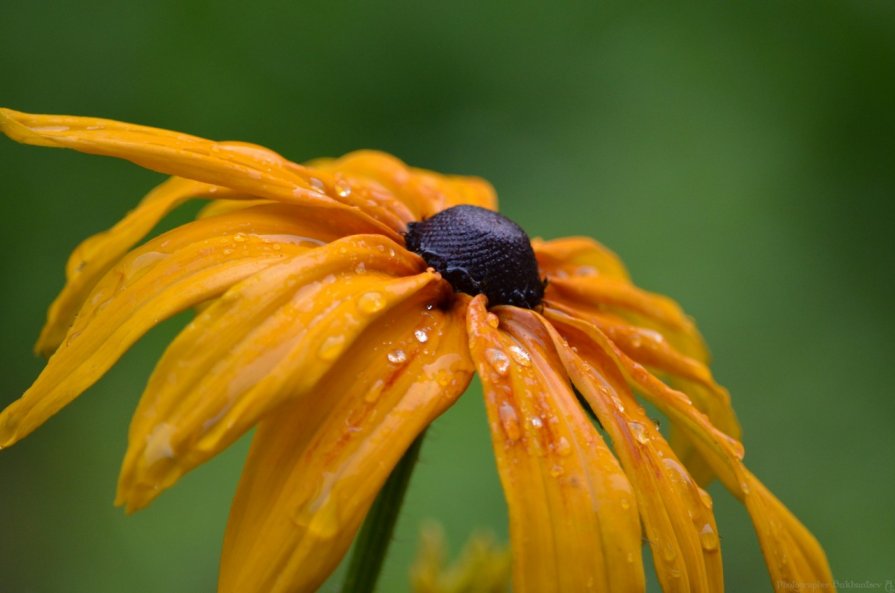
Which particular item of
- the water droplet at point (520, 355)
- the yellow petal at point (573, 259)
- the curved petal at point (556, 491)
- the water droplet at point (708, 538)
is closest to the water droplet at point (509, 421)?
the curved petal at point (556, 491)

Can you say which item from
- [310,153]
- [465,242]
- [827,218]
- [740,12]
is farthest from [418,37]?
[465,242]

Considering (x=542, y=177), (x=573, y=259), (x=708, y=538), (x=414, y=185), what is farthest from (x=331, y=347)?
(x=542, y=177)

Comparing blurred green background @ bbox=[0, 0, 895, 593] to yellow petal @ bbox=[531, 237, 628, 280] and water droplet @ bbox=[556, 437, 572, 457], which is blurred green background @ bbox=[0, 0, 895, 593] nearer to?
yellow petal @ bbox=[531, 237, 628, 280]

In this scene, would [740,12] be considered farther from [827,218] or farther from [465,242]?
[465,242]

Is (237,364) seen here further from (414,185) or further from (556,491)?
(414,185)

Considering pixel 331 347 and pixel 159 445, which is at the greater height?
pixel 331 347

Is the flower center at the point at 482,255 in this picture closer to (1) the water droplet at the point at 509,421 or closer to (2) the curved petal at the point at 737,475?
(2) the curved petal at the point at 737,475

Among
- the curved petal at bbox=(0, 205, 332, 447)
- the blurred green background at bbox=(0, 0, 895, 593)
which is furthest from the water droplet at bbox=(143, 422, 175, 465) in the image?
the blurred green background at bbox=(0, 0, 895, 593)
